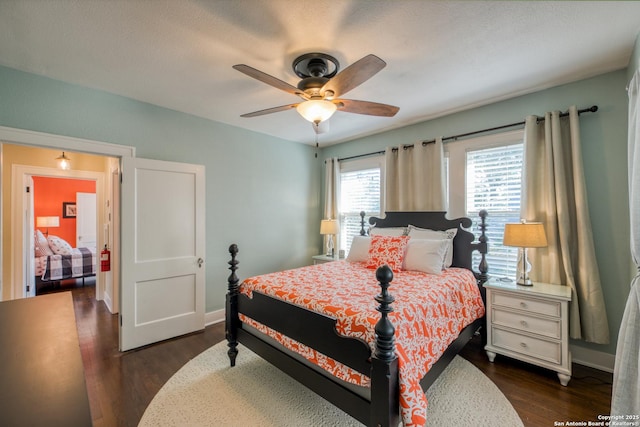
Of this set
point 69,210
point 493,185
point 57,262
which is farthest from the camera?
point 69,210

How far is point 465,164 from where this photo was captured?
10.9 ft

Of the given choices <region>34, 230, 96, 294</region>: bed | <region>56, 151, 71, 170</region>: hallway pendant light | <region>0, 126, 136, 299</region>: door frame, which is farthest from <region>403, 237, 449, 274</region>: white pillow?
<region>34, 230, 96, 294</region>: bed

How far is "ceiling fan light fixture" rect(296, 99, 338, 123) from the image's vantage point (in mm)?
2115

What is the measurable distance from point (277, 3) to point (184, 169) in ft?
7.50

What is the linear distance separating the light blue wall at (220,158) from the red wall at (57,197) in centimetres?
542

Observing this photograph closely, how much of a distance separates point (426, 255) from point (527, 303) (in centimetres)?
94

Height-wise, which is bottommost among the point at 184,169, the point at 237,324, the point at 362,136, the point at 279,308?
the point at 237,324

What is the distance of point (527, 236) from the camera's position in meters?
2.50

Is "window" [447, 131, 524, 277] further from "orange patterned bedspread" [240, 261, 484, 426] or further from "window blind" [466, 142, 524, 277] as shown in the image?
"orange patterned bedspread" [240, 261, 484, 426]

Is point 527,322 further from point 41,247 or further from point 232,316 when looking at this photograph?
A: point 41,247

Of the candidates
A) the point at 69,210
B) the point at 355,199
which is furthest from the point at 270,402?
the point at 69,210

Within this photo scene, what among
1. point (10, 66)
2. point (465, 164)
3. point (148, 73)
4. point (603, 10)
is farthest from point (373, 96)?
point (10, 66)

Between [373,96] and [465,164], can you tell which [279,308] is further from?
[465,164]

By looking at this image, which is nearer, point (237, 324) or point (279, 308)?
point (279, 308)
